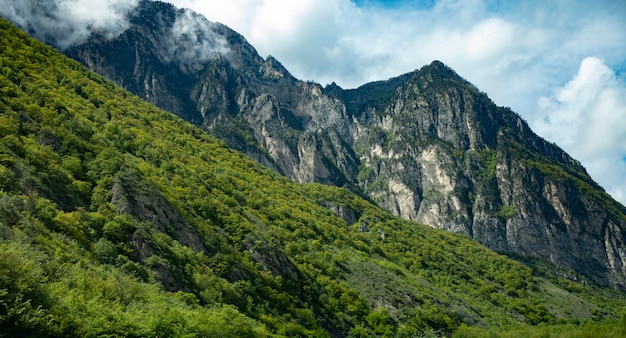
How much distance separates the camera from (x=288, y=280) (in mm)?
64500

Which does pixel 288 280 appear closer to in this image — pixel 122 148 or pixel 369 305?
pixel 369 305

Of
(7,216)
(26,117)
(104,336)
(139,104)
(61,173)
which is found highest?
(139,104)

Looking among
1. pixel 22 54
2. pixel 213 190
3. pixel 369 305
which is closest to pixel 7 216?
pixel 213 190

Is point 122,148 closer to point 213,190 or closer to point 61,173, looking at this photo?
point 213,190

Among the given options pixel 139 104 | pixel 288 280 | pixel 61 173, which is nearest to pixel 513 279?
pixel 288 280

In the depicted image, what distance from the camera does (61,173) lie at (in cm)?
4369

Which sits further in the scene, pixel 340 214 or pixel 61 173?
pixel 340 214

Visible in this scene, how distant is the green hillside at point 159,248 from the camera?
24.9 metres

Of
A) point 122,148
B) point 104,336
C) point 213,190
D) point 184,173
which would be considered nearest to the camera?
point 104,336

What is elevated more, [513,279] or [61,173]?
[513,279]

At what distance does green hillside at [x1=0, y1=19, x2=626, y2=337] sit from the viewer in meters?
24.9

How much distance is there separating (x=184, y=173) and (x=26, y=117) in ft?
93.4

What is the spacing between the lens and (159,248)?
4300cm

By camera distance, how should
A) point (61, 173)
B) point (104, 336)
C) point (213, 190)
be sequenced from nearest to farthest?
1. point (104, 336)
2. point (61, 173)
3. point (213, 190)
